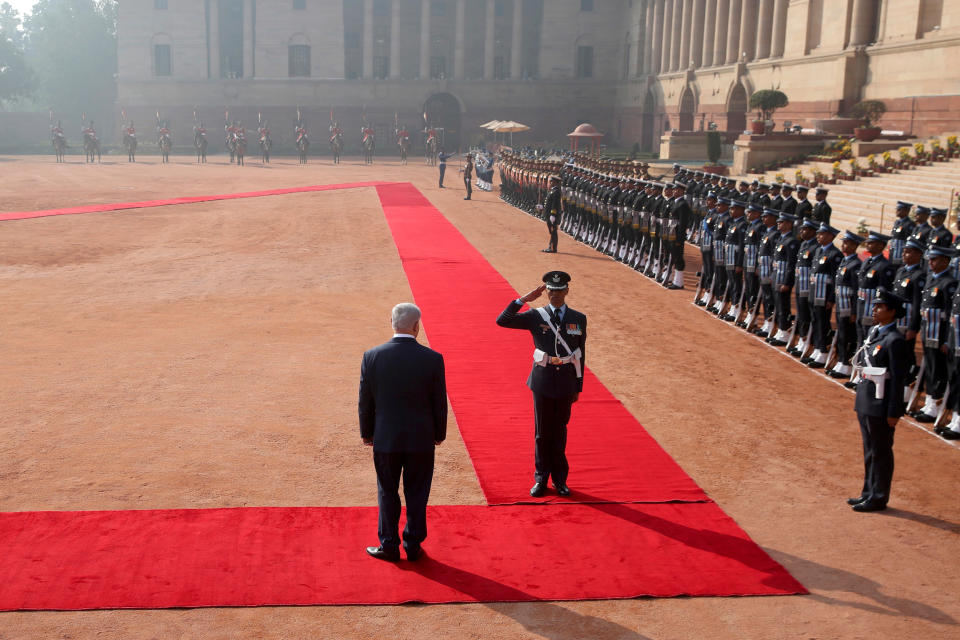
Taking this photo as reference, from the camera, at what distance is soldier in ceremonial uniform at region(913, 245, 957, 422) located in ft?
33.9

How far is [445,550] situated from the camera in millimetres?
7227

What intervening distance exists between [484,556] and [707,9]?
176 feet

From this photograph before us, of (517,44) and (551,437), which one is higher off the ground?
(517,44)

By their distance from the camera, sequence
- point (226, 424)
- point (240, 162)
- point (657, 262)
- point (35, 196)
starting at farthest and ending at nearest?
point (240, 162) → point (35, 196) → point (657, 262) → point (226, 424)

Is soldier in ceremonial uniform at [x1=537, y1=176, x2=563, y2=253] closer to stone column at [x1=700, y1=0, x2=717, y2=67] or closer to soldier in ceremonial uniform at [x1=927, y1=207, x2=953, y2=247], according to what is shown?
soldier in ceremonial uniform at [x1=927, y1=207, x2=953, y2=247]

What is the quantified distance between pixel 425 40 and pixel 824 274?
65562mm

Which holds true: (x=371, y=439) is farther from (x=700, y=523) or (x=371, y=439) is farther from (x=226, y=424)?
(x=226, y=424)

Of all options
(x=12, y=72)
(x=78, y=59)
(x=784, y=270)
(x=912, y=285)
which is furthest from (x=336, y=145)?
(x=912, y=285)

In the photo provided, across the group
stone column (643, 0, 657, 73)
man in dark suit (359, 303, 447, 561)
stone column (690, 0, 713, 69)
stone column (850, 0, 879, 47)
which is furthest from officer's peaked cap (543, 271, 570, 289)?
stone column (643, 0, 657, 73)

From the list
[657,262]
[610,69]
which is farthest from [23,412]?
[610,69]

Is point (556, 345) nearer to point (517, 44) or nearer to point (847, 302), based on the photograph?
point (847, 302)

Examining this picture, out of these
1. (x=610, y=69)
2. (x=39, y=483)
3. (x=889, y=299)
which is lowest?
(x=39, y=483)

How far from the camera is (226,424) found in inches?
395

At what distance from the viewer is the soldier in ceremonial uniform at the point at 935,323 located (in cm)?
1034
